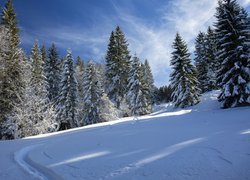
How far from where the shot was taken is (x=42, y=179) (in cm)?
430

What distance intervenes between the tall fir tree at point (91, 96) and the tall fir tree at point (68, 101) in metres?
1.99

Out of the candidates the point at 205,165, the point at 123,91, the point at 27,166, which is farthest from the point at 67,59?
the point at 205,165

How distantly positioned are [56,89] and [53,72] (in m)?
3.61

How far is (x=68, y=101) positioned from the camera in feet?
112

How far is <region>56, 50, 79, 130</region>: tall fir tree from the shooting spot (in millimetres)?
34031

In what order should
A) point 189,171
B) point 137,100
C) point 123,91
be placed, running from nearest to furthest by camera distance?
point 189,171, point 137,100, point 123,91

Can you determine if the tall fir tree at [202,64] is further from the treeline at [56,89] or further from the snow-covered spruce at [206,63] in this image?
the treeline at [56,89]

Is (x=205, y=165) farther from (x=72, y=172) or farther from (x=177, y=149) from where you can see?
(x=72, y=172)

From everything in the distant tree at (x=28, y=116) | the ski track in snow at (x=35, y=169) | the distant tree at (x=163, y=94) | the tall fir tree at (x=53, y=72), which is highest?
the tall fir tree at (x=53, y=72)

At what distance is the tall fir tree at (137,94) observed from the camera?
3534 cm

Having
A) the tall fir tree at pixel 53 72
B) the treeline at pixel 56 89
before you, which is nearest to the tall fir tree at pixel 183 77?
the treeline at pixel 56 89

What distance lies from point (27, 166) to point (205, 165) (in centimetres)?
420

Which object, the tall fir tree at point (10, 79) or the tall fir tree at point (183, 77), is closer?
the tall fir tree at point (10, 79)

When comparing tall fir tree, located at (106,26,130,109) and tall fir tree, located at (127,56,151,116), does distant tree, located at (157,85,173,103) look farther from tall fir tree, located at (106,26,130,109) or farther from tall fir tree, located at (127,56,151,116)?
tall fir tree, located at (127,56,151,116)
